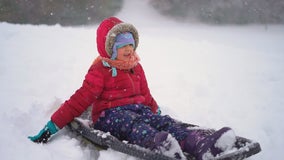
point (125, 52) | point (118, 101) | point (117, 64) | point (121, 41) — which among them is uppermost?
point (121, 41)

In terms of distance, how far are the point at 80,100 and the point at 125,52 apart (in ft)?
2.04

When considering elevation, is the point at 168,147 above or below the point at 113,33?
below

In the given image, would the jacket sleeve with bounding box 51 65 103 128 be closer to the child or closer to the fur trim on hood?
the child

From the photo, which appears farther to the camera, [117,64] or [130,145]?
[117,64]

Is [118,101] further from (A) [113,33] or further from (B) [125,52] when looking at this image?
(A) [113,33]

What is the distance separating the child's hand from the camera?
9.08 ft

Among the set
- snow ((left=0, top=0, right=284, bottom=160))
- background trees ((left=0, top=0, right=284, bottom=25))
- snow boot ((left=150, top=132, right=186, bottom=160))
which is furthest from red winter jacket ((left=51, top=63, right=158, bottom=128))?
background trees ((left=0, top=0, right=284, bottom=25))

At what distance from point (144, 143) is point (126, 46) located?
1.02 metres

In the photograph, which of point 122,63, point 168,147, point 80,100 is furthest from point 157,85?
point 168,147

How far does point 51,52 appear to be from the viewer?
624 centimetres

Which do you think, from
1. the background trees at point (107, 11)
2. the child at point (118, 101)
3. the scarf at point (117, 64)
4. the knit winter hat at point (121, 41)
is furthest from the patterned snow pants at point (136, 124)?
the background trees at point (107, 11)

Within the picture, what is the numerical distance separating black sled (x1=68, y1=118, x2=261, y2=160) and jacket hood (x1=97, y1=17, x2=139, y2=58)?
28.1 inches

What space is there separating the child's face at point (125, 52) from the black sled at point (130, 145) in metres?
0.70

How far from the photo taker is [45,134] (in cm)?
280
